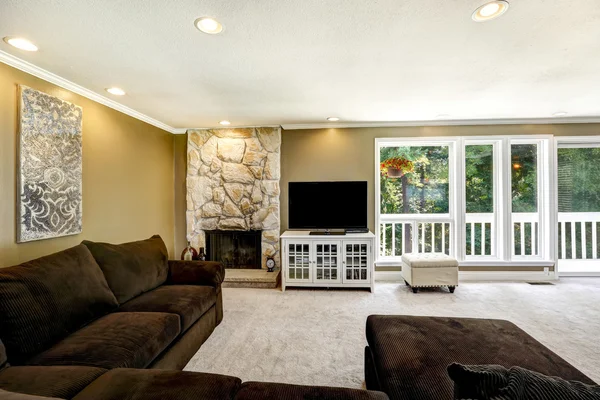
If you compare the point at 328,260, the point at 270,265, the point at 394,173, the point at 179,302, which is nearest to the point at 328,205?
the point at 328,260

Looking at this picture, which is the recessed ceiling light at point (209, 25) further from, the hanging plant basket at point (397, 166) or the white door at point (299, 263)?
the hanging plant basket at point (397, 166)

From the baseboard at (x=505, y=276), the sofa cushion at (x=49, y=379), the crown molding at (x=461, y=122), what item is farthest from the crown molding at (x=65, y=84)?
the baseboard at (x=505, y=276)

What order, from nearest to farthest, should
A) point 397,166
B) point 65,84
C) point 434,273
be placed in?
point 65,84 < point 434,273 < point 397,166

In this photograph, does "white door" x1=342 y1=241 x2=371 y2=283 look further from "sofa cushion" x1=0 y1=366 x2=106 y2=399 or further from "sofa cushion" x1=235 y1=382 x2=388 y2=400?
"sofa cushion" x1=0 y1=366 x2=106 y2=399

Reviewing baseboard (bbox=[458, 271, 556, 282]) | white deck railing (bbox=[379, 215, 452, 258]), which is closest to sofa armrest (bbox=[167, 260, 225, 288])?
white deck railing (bbox=[379, 215, 452, 258])

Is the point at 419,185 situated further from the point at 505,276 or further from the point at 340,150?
the point at 505,276

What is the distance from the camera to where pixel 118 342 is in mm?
1598

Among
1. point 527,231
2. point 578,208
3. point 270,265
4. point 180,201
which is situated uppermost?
point 180,201

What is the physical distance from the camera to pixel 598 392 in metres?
0.64

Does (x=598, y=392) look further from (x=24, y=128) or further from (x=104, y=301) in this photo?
(x=24, y=128)

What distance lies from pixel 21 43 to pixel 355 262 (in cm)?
382

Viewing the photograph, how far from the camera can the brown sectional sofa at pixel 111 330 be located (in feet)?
3.81

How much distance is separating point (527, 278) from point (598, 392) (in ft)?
14.7

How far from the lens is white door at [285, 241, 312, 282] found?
3867mm
